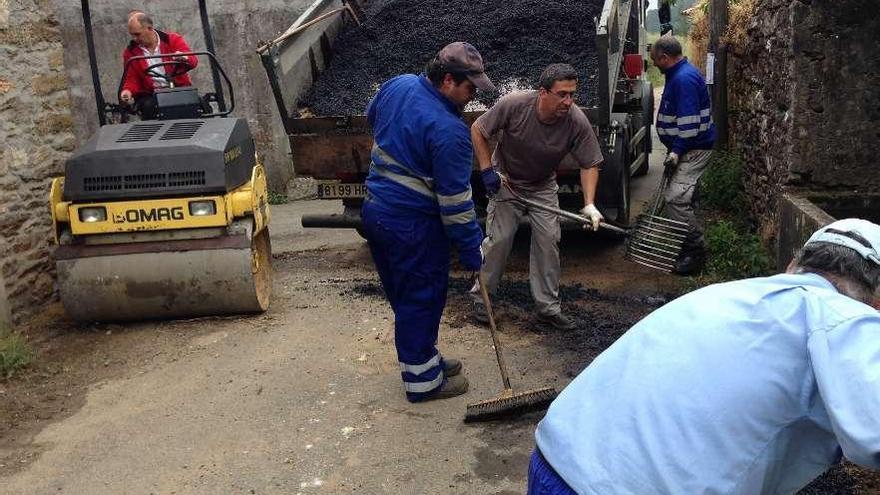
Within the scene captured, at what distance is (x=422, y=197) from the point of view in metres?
4.17

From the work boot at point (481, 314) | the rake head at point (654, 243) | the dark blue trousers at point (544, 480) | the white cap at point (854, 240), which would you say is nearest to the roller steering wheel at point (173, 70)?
the work boot at point (481, 314)

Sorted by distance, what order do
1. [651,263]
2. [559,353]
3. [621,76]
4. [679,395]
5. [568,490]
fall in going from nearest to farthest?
[679,395], [568,490], [559,353], [651,263], [621,76]

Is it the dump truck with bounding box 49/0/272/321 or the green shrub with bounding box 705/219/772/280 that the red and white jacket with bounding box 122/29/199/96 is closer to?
the dump truck with bounding box 49/0/272/321

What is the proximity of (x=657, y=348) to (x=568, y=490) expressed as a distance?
366 millimetres

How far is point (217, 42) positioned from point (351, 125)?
452 centimetres

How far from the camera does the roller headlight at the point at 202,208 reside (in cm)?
538

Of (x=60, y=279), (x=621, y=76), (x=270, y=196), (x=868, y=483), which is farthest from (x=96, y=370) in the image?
(x=270, y=196)

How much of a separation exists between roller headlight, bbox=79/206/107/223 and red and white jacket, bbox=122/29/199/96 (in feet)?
3.73

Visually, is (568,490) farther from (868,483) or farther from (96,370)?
(96,370)

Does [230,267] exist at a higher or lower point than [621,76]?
lower

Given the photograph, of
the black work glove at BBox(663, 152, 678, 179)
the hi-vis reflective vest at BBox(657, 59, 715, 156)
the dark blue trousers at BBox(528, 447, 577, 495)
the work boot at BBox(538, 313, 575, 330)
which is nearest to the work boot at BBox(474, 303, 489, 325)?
the work boot at BBox(538, 313, 575, 330)

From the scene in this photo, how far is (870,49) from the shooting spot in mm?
5055

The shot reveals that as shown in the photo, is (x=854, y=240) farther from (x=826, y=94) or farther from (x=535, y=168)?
(x=826, y=94)

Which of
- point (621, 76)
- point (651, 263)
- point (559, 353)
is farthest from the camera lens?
point (621, 76)
